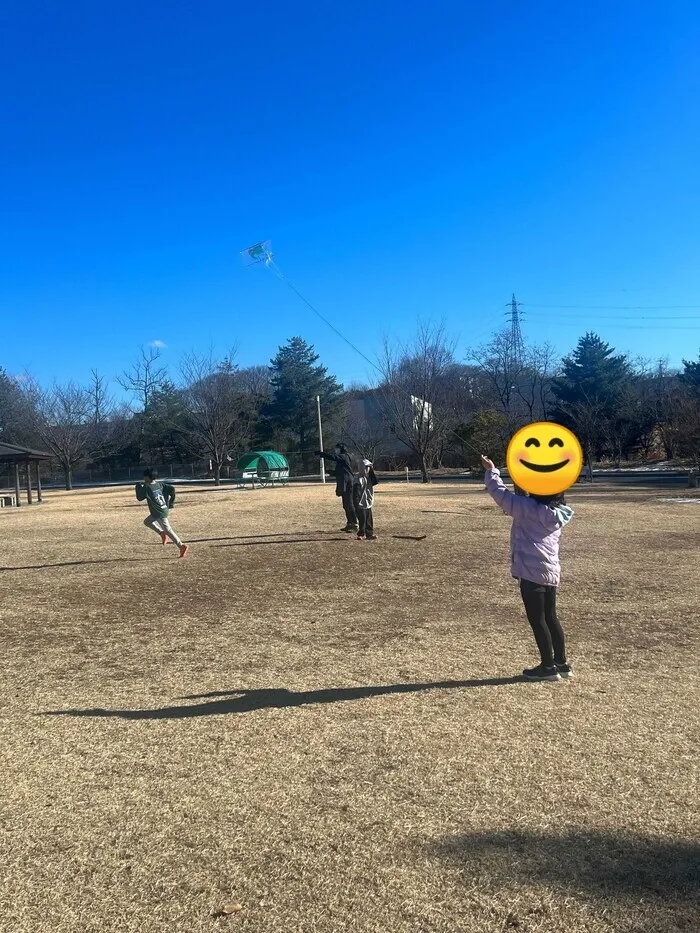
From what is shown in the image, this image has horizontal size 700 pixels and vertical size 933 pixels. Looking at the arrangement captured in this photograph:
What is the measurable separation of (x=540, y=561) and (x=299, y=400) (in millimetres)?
53149

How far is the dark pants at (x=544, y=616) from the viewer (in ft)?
16.0

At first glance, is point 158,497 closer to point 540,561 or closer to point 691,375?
point 540,561

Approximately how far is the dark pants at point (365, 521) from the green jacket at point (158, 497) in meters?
3.71

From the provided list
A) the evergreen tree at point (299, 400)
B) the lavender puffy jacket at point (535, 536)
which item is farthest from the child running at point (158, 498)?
the evergreen tree at point (299, 400)

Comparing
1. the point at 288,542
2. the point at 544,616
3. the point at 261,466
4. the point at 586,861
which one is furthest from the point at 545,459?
the point at 261,466

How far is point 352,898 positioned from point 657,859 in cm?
127

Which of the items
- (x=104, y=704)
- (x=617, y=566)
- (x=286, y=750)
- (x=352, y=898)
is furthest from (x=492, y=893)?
(x=617, y=566)

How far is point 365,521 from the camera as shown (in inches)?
525

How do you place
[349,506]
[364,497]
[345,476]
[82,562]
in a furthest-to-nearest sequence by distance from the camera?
[349,506] → [345,476] → [364,497] → [82,562]

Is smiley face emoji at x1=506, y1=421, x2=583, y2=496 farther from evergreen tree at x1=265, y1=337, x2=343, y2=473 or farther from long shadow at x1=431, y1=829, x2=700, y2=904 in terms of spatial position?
evergreen tree at x1=265, y1=337, x2=343, y2=473

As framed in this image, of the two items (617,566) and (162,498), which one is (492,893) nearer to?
(617,566)

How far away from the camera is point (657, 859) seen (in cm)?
275

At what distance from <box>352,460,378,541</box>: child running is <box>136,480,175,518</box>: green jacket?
3.58 metres

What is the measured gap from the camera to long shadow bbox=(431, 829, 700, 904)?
2596 mm
